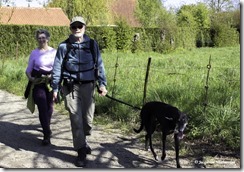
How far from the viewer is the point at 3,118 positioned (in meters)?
7.53

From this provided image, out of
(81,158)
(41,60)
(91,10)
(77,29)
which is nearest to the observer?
(77,29)

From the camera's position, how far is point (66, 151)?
5.43 meters

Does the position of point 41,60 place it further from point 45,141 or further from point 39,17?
point 39,17

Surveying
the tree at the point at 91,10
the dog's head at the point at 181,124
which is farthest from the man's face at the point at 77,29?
the tree at the point at 91,10

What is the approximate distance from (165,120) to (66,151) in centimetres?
163

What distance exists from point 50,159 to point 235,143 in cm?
281

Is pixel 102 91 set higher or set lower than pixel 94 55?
lower

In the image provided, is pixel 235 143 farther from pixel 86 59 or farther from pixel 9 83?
pixel 9 83

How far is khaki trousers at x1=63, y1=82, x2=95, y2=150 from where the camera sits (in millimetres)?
4820

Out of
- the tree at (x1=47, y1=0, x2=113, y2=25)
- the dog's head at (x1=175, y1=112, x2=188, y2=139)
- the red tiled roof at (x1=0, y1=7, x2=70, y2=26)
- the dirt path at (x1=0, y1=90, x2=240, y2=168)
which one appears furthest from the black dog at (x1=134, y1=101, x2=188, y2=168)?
the red tiled roof at (x1=0, y1=7, x2=70, y2=26)

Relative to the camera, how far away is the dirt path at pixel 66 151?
4926mm

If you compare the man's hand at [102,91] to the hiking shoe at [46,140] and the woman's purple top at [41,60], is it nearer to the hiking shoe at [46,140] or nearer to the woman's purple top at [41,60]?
the woman's purple top at [41,60]

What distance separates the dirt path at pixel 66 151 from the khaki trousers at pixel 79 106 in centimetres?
39

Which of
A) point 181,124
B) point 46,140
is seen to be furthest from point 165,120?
point 46,140
